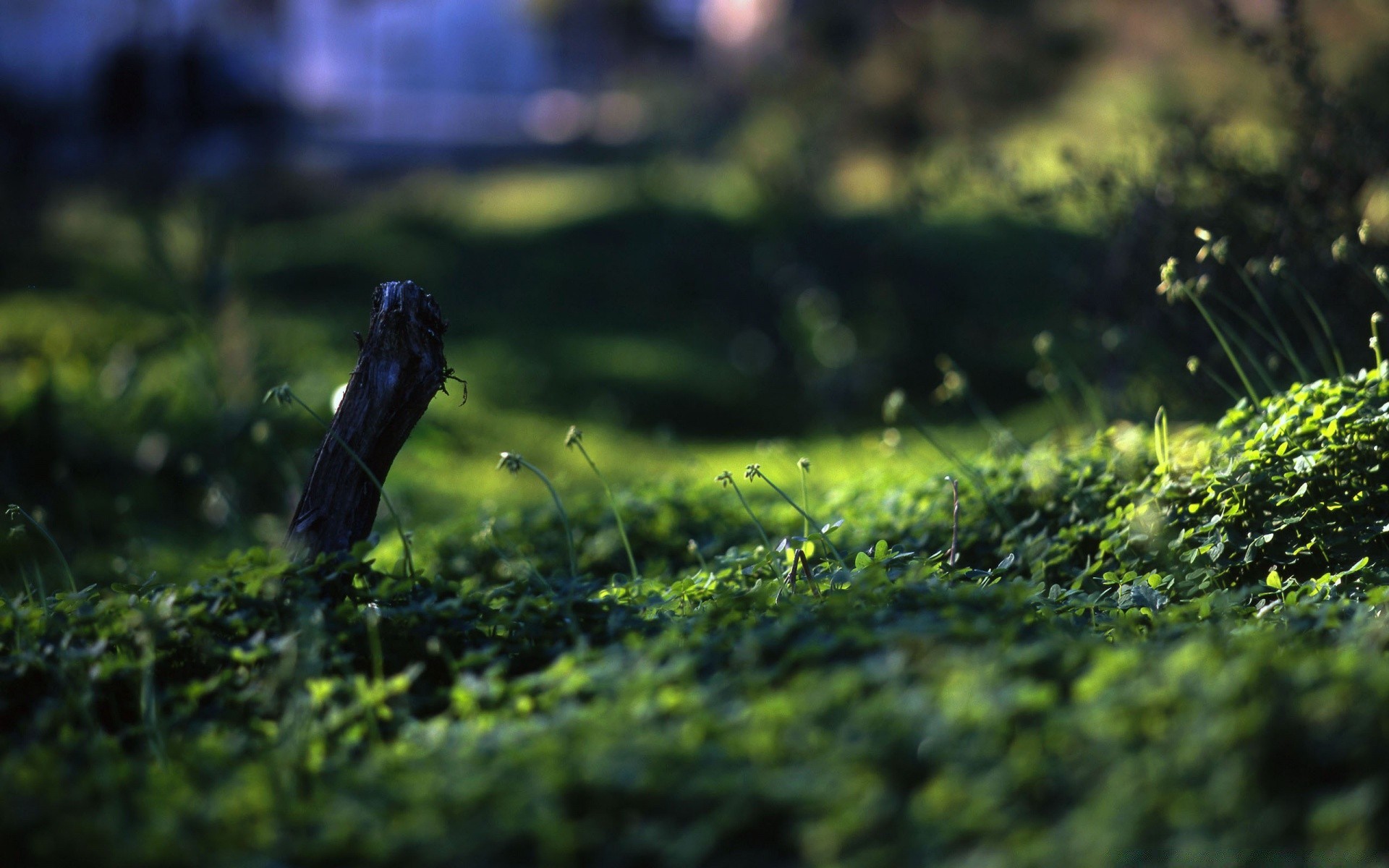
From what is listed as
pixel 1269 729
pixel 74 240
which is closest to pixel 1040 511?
pixel 1269 729

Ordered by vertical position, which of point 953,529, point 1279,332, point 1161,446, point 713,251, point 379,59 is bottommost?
point 953,529

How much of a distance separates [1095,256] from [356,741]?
400cm

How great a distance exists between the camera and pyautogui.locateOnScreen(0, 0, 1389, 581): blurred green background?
4.57 metres

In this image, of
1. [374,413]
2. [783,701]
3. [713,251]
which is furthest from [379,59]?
[783,701]

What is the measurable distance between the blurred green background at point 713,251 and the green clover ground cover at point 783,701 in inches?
39.7

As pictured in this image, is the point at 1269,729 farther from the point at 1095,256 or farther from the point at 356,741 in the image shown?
the point at 1095,256

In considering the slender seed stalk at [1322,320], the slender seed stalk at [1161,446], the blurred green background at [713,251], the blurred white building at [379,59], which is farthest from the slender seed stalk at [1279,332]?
the blurred white building at [379,59]

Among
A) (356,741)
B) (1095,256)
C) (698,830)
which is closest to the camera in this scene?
(698,830)

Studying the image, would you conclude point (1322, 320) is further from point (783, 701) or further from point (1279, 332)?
point (783, 701)

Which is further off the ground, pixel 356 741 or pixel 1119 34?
pixel 1119 34

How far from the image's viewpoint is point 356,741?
2033 mm

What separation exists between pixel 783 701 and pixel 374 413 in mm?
1334

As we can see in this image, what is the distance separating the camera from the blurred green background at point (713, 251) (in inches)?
180

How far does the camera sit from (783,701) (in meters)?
1.78
